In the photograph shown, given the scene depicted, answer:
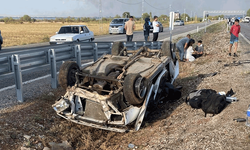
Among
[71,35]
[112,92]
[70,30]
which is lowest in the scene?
[112,92]

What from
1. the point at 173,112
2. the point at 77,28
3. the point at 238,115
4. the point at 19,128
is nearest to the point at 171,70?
the point at 173,112

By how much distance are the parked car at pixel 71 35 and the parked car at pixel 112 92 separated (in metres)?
9.44

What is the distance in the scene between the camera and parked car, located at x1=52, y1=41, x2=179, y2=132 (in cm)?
478

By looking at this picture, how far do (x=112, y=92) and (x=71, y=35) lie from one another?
1132 cm

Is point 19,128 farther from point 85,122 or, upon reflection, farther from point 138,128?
point 138,128

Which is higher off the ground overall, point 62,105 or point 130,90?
point 130,90

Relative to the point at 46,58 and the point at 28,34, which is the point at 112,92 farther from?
the point at 28,34

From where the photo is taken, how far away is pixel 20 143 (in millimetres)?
4383

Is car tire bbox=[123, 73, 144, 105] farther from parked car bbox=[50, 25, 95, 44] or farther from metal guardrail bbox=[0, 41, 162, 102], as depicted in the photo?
parked car bbox=[50, 25, 95, 44]

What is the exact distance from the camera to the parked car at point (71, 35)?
15.2 meters

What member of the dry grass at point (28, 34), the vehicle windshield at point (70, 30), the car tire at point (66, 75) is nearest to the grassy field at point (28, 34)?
the dry grass at point (28, 34)

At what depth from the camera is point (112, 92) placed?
16.1 feet

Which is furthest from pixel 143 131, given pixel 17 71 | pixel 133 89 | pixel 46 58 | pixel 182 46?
pixel 182 46

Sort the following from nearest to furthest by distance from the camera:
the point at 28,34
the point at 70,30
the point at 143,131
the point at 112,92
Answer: the point at 112,92 < the point at 143,131 < the point at 70,30 < the point at 28,34
